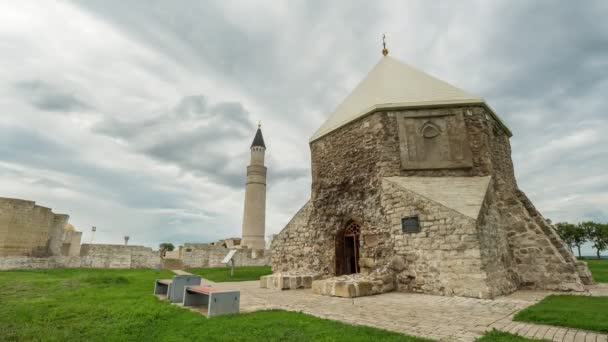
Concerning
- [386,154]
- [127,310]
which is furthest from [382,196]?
[127,310]

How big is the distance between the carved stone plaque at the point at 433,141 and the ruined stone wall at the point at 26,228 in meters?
23.7

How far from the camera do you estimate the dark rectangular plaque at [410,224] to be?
820cm

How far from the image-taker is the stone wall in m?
7.33

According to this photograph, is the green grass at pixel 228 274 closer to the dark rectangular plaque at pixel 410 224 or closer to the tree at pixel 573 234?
the dark rectangular plaque at pixel 410 224

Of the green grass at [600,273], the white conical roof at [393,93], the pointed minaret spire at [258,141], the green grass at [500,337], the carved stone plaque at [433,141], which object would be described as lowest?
the green grass at [600,273]

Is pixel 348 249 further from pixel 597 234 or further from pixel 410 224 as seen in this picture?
pixel 597 234

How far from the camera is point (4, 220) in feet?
59.1

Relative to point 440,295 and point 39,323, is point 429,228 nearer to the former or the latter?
point 440,295

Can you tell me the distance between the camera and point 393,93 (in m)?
11.2

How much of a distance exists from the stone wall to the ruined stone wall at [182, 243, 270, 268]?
486 inches

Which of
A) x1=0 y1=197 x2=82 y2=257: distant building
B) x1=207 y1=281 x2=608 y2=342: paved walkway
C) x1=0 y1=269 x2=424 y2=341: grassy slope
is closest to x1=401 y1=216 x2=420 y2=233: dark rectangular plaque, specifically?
x1=207 y1=281 x2=608 y2=342: paved walkway

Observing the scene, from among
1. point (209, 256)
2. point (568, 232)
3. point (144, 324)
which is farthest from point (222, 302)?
point (568, 232)

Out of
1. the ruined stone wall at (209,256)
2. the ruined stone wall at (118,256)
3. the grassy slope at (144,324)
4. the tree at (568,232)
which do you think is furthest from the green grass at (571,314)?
the tree at (568,232)

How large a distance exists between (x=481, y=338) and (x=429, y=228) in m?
4.59
